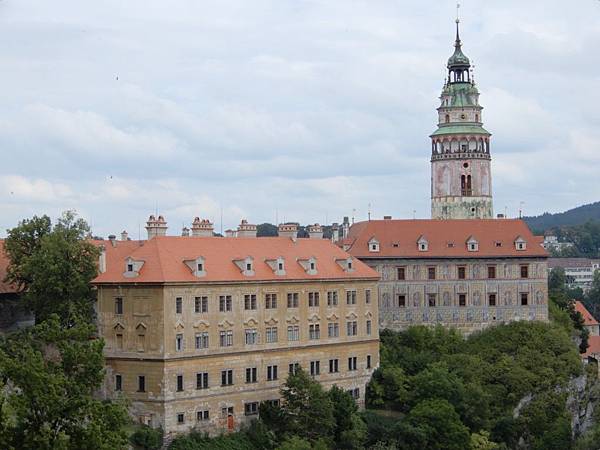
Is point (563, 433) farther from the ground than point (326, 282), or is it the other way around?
point (326, 282)

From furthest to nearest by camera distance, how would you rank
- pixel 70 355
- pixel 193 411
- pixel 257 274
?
pixel 257 274
pixel 193 411
pixel 70 355

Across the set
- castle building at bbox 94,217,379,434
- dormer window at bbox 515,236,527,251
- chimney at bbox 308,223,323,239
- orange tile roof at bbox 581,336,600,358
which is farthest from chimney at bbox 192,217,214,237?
orange tile roof at bbox 581,336,600,358

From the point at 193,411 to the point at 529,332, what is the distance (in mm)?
27706

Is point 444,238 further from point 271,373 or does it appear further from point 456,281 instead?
point 271,373

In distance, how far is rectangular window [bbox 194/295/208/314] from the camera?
75.1 meters

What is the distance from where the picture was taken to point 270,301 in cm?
7956

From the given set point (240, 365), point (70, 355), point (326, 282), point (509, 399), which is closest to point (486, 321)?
point (509, 399)

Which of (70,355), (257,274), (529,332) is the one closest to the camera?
(70,355)

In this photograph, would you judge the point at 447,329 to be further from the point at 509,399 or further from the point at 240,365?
the point at 240,365

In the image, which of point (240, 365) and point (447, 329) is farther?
point (447, 329)

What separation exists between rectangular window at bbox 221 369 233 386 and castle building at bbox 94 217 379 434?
8cm

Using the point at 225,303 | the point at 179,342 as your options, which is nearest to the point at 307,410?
the point at 225,303

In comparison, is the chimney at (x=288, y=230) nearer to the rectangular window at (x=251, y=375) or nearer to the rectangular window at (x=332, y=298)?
the rectangular window at (x=332, y=298)

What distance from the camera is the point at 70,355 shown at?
171 feet
